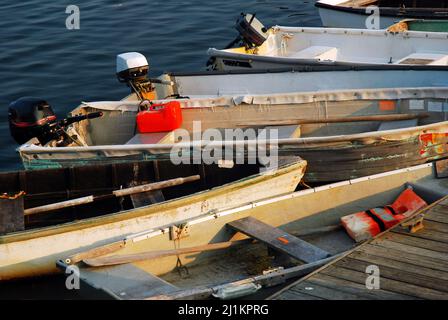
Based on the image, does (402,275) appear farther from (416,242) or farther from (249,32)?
(249,32)

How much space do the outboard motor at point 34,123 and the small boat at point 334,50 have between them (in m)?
3.95

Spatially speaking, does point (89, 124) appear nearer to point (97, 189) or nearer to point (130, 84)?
point (130, 84)

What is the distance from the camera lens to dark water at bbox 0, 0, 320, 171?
1747cm

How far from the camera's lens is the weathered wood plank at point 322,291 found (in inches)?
285

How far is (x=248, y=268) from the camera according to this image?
9.30m

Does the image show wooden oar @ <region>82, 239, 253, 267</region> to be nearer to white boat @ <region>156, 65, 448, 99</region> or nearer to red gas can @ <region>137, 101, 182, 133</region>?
red gas can @ <region>137, 101, 182, 133</region>

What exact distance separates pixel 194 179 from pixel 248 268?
1572 mm

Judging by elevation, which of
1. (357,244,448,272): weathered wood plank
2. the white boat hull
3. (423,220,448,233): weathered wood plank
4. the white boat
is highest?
the white boat hull

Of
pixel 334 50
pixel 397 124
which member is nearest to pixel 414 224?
pixel 397 124

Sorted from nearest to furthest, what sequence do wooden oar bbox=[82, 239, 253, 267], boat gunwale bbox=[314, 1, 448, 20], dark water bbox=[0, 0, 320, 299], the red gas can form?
wooden oar bbox=[82, 239, 253, 267]
the red gas can
boat gunwale bbox=[314, 1, 448, 20]
dark water bbox=[0, 0, 320, 299]

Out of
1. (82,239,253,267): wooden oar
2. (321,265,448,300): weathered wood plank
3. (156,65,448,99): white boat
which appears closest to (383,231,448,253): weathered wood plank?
(321,265,448,300): weathered wood plank

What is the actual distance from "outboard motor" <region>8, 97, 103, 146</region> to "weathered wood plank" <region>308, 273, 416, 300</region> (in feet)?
16.8

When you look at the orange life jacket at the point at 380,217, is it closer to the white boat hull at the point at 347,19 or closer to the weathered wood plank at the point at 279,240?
the weathered wood plank at the point at 279,240
